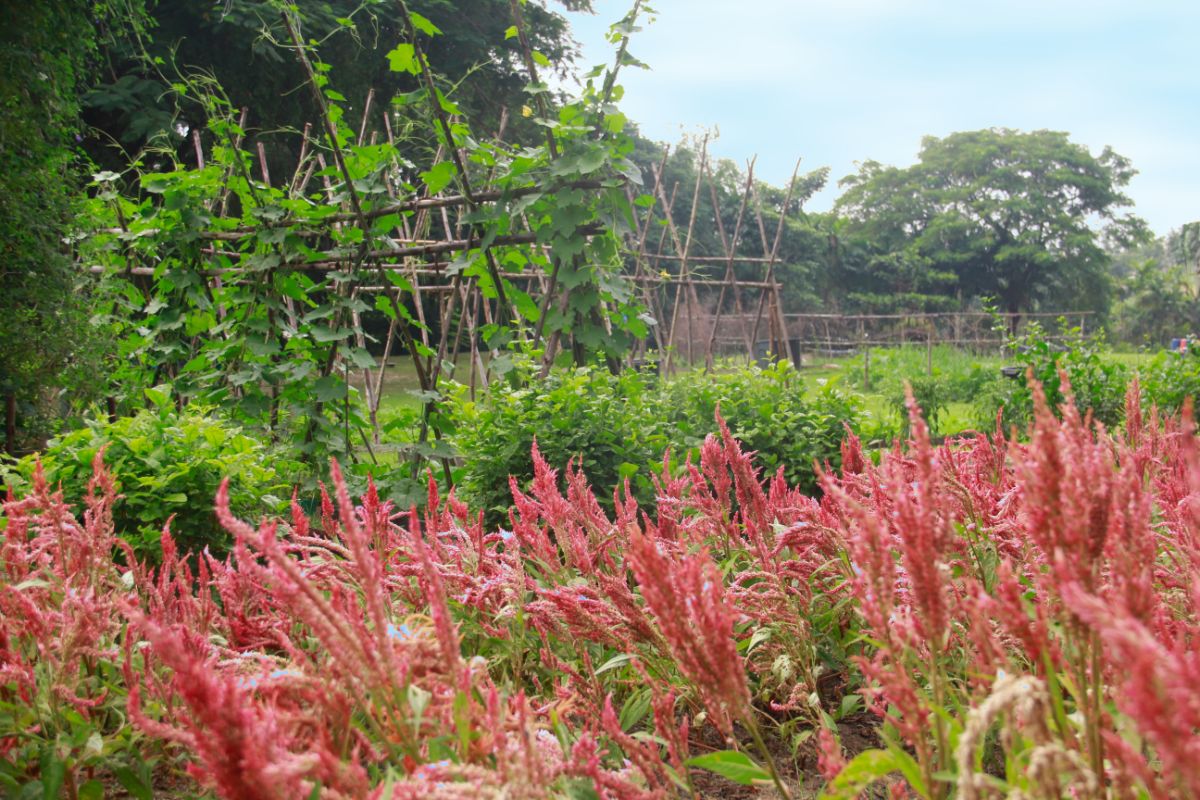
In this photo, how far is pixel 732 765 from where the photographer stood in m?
0.91

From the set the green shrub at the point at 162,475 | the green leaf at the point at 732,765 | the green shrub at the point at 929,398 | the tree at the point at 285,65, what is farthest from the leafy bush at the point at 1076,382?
the tree at the point at 285,65

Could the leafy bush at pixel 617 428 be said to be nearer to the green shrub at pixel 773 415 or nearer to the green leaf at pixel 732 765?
the green shrub at pixel 773 415

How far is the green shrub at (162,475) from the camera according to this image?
307 cm

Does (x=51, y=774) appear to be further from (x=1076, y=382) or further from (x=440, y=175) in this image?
(x=1076, y=382)

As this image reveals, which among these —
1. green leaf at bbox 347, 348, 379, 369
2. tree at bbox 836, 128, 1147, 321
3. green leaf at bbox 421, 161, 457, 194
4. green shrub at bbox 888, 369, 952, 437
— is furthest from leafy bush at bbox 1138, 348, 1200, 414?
tree at bbox 836, 128, 1147, 321

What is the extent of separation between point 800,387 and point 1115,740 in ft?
17.6

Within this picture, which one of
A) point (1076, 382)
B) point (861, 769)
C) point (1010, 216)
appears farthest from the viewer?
point (1010, 216)

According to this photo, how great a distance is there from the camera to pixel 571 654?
5.14 ft

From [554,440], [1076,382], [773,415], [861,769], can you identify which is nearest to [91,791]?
[861,769]

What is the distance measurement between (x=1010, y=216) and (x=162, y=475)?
44.8m

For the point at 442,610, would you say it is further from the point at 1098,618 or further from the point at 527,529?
the point at 527,529

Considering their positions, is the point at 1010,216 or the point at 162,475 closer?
the point at 162,475

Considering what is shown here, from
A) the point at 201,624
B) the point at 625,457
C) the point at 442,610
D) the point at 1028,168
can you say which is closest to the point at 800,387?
the point at 625,457

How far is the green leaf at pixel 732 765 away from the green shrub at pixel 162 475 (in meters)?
A: 2.54
